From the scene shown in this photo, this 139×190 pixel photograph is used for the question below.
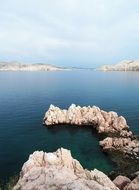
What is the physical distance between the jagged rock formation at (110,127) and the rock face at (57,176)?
20687 millimetres

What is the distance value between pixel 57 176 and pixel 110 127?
54.8 metres

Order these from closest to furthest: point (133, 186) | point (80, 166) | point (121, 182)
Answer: point (133, 186)
point (80, 166)
point (121, 182)

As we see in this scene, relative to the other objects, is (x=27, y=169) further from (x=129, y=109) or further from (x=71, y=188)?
(x=129, y=109)

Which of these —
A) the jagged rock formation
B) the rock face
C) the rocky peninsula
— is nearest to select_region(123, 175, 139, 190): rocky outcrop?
the rocky peninsula

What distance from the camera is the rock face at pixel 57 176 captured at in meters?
40.0

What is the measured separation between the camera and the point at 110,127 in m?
94.9

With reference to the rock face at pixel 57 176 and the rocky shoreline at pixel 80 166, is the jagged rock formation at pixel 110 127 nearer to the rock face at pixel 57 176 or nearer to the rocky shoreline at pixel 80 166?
the rocky shoreline at pixel 80 166

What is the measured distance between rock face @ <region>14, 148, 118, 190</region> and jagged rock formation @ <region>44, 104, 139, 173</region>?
67.9 feet

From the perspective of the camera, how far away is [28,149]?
7756 cm

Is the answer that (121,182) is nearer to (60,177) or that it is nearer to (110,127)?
(60,177)

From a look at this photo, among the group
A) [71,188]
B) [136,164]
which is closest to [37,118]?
[136,164]

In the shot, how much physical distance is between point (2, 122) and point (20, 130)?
509 inches

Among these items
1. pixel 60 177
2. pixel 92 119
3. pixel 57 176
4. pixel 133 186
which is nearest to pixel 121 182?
pixel 133 186

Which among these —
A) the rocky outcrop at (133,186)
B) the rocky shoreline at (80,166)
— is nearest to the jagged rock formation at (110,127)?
the rocky shoreline at (80,166)
